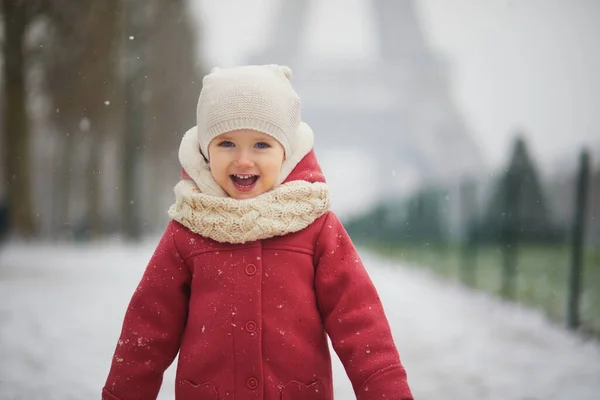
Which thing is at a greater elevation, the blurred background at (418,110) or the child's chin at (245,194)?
the blurred background at (418,110)

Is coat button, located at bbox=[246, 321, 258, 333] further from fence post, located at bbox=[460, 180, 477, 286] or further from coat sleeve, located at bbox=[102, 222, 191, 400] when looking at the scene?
fence post, located at bbox=[460, 180, 477, 286]

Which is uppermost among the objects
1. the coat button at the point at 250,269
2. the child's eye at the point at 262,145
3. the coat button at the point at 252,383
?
the child's eye at the point at 262,145

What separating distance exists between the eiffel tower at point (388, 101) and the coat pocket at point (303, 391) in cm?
788

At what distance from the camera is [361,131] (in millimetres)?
13391

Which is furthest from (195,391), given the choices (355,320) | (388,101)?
(388,101)

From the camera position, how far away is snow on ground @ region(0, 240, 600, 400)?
324 cm

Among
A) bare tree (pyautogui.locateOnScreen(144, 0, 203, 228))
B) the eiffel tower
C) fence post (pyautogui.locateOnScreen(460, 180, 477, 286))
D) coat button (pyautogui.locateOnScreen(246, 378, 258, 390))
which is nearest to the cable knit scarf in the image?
coat button (pyautogui.locateOnScreen(246, 378, 258, 390))

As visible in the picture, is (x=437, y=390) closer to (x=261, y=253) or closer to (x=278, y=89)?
(x=261, y=253)

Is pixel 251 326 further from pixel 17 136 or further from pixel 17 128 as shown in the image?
pixel 17 128

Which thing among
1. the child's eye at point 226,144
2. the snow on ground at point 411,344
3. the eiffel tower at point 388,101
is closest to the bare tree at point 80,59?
the snow on ground at point 411,344

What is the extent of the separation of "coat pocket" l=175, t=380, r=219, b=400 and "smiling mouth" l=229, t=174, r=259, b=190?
59 centimetres

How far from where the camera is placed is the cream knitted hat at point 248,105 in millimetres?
1868

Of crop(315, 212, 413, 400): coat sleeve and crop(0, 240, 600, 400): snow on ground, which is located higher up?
crop(315, 212, 413, 400): coat sleeve

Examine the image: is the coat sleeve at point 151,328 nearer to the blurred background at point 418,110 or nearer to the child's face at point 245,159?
the child's face at point 245,159
